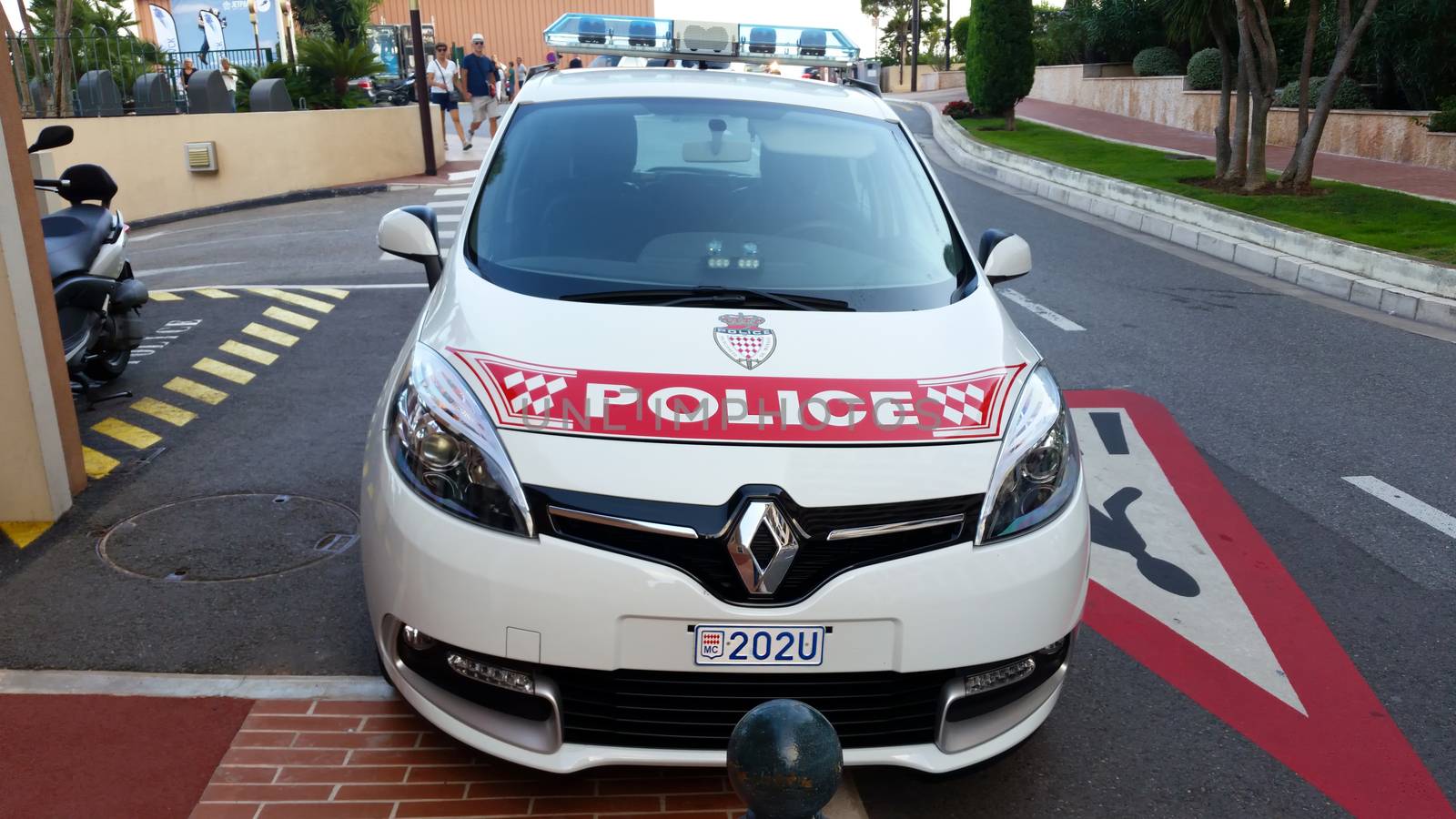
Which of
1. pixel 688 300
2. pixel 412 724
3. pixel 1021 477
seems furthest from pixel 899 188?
pixel 412 724

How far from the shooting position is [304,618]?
3.90 meters

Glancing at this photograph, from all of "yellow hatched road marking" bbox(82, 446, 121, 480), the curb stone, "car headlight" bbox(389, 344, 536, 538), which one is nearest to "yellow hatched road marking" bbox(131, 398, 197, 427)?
"yellow hatched road marking" bbox(82, 446, 121, 480)

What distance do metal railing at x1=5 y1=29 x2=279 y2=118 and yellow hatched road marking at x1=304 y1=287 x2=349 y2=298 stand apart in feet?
29.7

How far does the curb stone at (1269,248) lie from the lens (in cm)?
927

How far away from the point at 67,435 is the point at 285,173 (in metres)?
13.4

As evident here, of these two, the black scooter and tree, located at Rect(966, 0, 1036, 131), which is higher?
tree, located at Rect(966, 0, 1036, 131)

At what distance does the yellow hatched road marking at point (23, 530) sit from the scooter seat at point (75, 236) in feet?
5.73

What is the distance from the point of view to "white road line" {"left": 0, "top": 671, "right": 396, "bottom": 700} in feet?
11.2

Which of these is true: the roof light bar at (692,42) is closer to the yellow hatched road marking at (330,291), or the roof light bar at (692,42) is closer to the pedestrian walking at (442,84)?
the yellow hatched road marking at (330,291)

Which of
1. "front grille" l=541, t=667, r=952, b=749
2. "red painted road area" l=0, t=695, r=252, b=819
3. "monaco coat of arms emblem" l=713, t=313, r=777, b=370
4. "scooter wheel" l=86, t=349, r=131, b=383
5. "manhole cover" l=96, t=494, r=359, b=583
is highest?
"monaco coat of arms emblem" l=713, t=313, r=777, b=370

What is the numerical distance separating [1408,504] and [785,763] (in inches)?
184

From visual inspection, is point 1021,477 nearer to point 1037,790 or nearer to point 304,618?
point 1037,790

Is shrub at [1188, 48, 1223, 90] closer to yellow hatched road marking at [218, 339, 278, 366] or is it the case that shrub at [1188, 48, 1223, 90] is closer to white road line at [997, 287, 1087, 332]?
white road line at [997, 287, 1087, 332]

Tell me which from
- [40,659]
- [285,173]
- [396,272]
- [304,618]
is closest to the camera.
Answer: [40,659]
